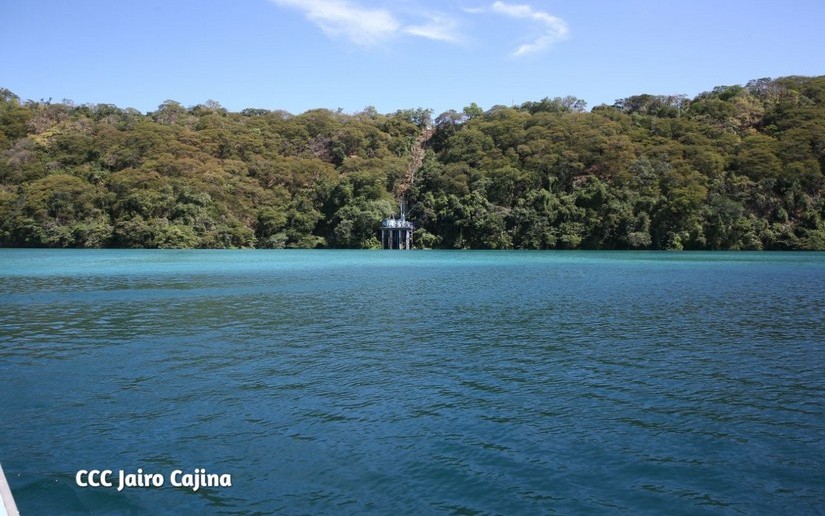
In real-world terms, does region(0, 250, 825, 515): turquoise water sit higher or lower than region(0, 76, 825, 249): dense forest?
lower

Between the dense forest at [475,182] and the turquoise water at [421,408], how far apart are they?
195 feet

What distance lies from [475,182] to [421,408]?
80.0 meters

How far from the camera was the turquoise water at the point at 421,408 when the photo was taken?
684 centimetres

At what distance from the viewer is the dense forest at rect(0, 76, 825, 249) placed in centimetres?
7444

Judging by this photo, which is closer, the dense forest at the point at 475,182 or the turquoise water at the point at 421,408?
the turquoise water at the point at 421,408

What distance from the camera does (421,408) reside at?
9734mm

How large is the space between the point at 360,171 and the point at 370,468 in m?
91.8

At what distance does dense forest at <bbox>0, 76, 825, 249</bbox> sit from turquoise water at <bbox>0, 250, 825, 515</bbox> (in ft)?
195

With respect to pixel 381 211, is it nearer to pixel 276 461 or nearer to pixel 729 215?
pixel 729 215

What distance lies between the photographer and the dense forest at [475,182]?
74.4 m

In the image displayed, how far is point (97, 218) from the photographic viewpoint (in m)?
82.7

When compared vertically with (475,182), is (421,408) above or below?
below

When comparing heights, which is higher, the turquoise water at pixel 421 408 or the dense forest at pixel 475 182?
the dense forest at pixel 475 182

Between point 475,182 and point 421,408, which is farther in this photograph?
point 475,182
